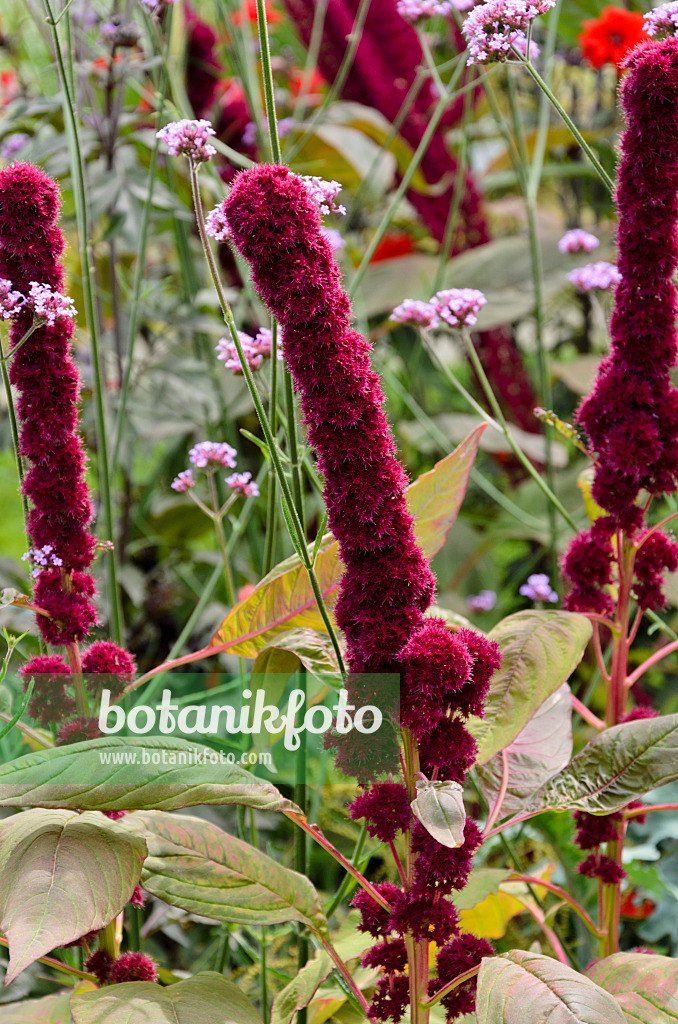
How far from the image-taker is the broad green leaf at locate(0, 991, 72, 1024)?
538mm

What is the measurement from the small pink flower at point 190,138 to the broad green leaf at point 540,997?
44 centimetres

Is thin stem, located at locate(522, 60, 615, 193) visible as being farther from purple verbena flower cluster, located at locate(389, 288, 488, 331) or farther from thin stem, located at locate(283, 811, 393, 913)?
thin stem, located at locate(283, 811, 393, 913)

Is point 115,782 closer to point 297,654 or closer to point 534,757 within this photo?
point 297,654

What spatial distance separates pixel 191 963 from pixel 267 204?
82cm

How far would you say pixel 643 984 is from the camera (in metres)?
0.50

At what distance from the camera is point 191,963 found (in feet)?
3.27

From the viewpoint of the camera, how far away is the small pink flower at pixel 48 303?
50 cm

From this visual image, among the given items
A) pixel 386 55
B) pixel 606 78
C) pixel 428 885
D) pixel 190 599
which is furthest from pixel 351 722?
pixel 606 78

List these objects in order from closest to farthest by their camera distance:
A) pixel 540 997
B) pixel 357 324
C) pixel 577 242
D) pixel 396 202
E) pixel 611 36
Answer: pixel 540 997 → pixel 396 202 → pixel 577 242 → pixel 611 36 → pixel 357 324

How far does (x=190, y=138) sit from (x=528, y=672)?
0.36 m

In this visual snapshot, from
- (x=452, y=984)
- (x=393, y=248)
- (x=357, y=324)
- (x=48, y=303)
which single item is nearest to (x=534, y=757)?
(x=452, y=984)

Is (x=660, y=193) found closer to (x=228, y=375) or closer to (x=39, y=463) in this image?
(x=39, y=463)

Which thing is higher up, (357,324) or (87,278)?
(357,324)

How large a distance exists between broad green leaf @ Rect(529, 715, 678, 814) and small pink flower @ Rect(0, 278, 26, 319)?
403 mm
